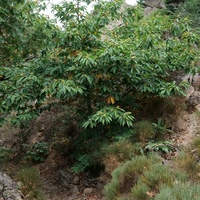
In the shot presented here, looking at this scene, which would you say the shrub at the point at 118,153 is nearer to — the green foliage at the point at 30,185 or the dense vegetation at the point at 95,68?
the dense vegetation at the point at 95,68

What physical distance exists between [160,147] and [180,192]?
210 cm

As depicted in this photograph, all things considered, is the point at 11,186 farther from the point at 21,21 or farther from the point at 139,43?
the point at 139,43

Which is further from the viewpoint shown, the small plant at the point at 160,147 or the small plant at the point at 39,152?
the small plant at the point at 39,152

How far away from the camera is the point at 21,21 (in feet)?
18.0

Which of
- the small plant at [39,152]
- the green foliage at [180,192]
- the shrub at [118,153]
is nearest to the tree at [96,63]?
the shrub at [118,153]

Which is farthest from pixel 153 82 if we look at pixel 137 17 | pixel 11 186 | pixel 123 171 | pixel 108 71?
pixel 11 186

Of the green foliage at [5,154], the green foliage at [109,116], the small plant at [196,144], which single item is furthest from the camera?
the green foliage at [5,154]

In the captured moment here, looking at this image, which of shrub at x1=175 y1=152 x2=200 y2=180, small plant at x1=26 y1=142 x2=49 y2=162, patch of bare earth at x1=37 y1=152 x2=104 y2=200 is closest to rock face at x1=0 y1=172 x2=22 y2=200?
patch of bare earth at x1=37 y1=152 x2=104 y2=200

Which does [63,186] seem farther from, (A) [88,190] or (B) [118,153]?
(B) [118,153]

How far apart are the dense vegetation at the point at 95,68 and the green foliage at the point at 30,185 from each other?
35.5 inches

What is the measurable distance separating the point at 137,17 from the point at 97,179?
407 cm

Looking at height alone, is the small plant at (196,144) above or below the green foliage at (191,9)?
below

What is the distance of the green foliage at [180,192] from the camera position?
9.70 ft

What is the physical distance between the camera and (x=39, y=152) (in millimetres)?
7512
